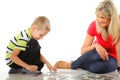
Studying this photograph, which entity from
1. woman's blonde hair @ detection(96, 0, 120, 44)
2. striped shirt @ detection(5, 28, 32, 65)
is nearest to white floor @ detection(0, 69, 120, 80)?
striped shirt @ detection(5, 28, 32, 65)

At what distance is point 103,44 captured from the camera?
203 centimetres

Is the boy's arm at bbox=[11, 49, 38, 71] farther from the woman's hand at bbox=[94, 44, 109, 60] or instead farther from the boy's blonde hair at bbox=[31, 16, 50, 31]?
the woman's hand at bbox=[94, 44, 109, 60]

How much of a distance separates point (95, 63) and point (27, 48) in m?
0.48

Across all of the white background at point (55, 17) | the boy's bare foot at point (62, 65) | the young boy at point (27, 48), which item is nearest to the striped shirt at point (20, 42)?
the young boy at point (27, 48)

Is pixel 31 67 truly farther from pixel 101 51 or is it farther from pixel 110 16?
pixel 110 16

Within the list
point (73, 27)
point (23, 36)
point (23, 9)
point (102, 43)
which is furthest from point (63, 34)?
point (23, 36)

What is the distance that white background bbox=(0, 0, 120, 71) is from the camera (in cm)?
271

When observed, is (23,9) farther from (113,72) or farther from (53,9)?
(113,72)

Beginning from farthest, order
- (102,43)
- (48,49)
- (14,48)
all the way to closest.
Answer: (48,49) < (102,43) < (14,48)

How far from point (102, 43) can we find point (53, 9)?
2.81 feet

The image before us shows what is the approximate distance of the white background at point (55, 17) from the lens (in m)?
2.71

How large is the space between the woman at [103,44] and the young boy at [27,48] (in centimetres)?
32

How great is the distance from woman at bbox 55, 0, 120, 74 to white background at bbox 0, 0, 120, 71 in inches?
23.8

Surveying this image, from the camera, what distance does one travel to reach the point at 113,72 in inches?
76.2
